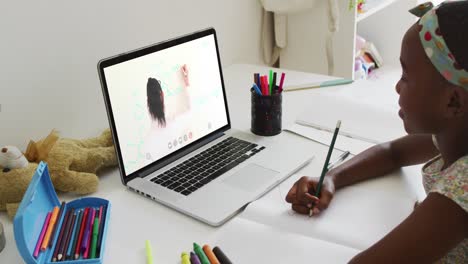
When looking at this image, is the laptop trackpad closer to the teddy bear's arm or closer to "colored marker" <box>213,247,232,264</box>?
"colored marker" <box>213,247,232,264</box>

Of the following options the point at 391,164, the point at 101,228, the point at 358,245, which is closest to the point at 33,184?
the point at 101,228

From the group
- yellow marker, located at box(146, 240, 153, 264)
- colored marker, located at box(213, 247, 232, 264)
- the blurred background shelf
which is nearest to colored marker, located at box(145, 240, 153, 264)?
yellow marker, located at box(146, 240, 153, 264)

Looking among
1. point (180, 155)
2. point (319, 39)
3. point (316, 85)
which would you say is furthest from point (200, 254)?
point (319, 39)

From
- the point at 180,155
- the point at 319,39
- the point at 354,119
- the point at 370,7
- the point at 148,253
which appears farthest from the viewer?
the point at 370,7

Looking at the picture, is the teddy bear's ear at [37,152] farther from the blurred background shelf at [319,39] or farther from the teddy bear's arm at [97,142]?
the blurred background shelf at [319,39]

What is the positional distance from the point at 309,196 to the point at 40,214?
45 cm

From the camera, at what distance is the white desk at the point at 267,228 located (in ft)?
2.44

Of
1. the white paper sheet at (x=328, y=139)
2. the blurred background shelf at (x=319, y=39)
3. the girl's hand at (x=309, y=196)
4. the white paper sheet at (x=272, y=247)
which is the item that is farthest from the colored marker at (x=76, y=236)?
the blurred background shelf at (x=319, y=39)

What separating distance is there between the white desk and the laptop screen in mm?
108

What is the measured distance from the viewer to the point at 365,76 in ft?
6.79

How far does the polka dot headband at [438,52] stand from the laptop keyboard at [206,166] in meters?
0.47

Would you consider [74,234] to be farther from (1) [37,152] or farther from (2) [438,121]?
(2) [438,121]

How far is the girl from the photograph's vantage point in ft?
2.00

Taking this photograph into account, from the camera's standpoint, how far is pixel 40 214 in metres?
0.77
